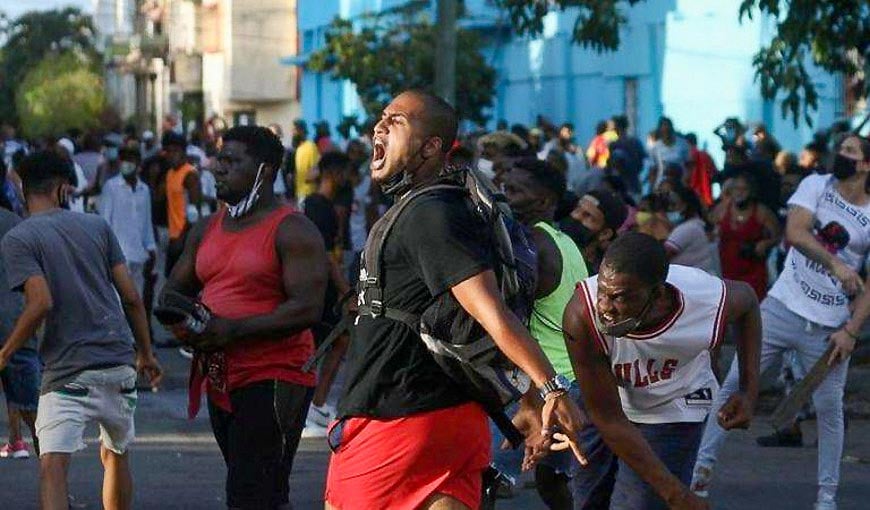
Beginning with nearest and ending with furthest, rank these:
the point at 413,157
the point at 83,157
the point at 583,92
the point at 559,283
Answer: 1. the point at 413,157
2. the point at 559,283
3. the point at 83,157
4. the point at 583,92

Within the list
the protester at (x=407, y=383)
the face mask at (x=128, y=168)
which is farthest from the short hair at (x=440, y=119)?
the face mask at (x=128, y=168)

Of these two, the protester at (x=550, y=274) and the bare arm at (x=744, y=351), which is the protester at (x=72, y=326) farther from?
the bare arm at (x=744, y=351)

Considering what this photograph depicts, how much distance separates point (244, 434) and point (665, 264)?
1.92 meters

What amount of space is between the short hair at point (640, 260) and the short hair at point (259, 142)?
1.82 meters

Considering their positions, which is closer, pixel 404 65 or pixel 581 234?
pixel 581 234

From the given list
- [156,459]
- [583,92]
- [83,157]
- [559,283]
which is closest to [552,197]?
[559,283]

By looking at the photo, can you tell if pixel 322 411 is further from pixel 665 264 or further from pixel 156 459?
pixel 665 264

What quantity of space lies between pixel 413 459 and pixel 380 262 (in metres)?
0.56

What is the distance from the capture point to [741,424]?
679 cm

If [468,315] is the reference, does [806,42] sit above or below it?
above

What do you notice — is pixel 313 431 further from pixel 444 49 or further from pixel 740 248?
pixel 444 49

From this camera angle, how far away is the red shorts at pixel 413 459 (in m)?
5.64

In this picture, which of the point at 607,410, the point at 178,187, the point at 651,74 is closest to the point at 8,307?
the point at 607,410

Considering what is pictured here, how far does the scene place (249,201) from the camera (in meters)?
7.52
